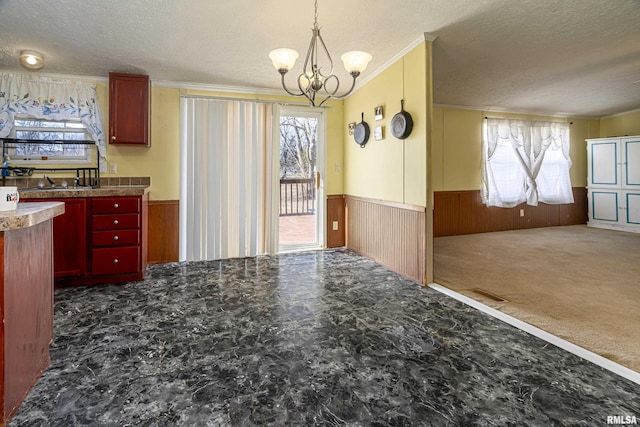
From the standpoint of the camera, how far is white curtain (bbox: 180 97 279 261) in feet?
14.1

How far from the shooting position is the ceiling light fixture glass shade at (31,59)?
130 inches

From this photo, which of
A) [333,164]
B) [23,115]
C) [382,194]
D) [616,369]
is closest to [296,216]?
[333,164]

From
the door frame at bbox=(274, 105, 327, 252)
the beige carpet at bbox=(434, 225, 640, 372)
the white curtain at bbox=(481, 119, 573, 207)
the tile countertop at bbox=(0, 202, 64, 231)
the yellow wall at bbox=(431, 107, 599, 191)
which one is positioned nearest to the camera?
the tile countertop at bbox=(0, 202, 64, 231)

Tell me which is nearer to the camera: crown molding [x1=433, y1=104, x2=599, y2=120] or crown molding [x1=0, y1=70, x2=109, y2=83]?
crown molding [x1=0, y1=70, x2=109, y2=83]

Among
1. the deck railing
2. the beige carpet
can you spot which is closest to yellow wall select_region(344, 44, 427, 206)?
the deck railing

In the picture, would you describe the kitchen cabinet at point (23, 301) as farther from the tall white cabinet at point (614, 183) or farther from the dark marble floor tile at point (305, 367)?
the tall white cabinet at point (614, 183)

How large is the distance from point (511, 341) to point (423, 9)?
2456mm

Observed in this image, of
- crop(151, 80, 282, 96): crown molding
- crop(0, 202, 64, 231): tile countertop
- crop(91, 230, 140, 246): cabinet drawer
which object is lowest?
crop(91, 230, 140, 246): cabinet drawer

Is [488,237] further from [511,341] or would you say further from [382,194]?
[511,341]

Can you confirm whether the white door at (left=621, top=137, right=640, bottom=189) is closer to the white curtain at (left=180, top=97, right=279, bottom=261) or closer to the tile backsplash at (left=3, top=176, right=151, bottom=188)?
the white curtain at (left=180, top=97, right=279, bottom=261)

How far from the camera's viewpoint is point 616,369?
70.2 inches

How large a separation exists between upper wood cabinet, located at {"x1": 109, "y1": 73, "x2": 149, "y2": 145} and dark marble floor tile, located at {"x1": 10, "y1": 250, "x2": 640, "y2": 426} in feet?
6.07

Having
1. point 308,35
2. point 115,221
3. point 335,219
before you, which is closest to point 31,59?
point 115,221

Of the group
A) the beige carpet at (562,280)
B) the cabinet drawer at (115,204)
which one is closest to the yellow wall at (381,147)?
the cabinet drawer at (115,204)
